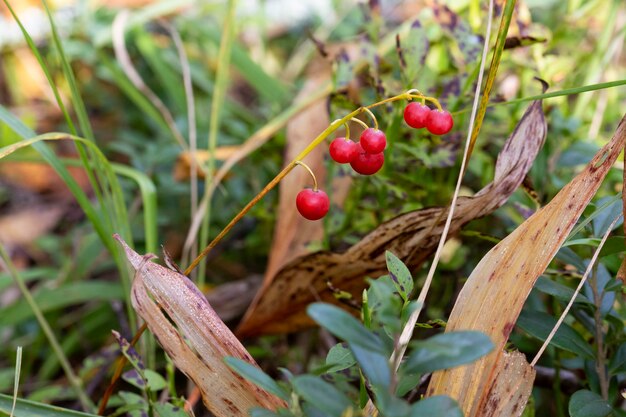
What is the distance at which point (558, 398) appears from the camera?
2.73 feet

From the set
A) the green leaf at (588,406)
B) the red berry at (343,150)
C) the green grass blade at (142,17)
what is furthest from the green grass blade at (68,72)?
the green grass blade at (142,17)

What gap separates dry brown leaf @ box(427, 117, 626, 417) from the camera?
0.69 metres

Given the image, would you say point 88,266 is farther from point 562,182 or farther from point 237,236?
point 562,182

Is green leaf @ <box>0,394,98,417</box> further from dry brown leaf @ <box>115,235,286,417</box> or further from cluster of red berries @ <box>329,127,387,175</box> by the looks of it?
cluster of red berries @ <box>329,127,387,175</box>

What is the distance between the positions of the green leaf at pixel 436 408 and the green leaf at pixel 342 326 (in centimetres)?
5

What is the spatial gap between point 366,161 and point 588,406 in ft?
1.13

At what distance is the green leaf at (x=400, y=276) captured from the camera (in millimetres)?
675

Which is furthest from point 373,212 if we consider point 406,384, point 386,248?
point 406,384

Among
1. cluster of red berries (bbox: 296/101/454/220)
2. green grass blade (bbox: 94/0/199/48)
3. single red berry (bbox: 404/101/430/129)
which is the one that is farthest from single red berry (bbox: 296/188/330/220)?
green grass blade (bbox: 94/0/199/48)

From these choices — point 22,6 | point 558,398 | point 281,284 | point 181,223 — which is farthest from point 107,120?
point 558,398

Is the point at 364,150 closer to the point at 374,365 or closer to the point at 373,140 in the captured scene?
the point at 373,140

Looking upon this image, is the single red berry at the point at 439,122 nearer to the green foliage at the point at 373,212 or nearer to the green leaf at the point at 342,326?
the green foliage at the point at 373,212

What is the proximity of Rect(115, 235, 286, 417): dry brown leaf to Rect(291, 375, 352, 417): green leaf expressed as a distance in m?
0.20

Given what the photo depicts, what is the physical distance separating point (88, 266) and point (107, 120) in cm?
86
